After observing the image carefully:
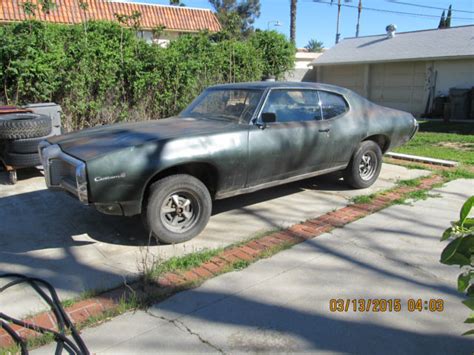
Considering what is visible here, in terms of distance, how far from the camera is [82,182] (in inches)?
139

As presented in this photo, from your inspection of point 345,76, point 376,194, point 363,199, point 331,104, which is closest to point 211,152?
point 331,104

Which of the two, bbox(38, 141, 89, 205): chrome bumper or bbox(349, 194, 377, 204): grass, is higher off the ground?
bbox(38, 141, 89, 205): chrome bumper

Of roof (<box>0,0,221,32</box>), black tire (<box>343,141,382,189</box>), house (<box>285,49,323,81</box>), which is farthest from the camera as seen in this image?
house (<box>285,49,323,81</box>)

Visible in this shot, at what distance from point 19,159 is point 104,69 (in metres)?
3.61

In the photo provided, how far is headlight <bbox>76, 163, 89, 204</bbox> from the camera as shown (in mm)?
3498

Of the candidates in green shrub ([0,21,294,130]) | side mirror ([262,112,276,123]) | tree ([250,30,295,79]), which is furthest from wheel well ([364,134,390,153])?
tree ([250,30,295,79])

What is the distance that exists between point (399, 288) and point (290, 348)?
1200 mm

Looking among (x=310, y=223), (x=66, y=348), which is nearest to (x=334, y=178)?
(x=310, y=223)

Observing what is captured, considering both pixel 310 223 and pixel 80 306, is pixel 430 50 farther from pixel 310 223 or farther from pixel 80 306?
pixel 80 306

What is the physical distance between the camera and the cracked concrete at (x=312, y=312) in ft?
8.57

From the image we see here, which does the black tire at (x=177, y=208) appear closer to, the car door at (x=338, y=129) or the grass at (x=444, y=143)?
the car door at (x=338, y=129)

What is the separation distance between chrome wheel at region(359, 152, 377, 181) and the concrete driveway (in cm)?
21

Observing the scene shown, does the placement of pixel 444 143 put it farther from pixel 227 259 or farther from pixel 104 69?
pixel 227 259

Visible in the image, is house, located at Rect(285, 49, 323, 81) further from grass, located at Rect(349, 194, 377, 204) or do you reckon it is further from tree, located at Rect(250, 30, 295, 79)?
grass, located at Rect(349, 194, 377, 204)
